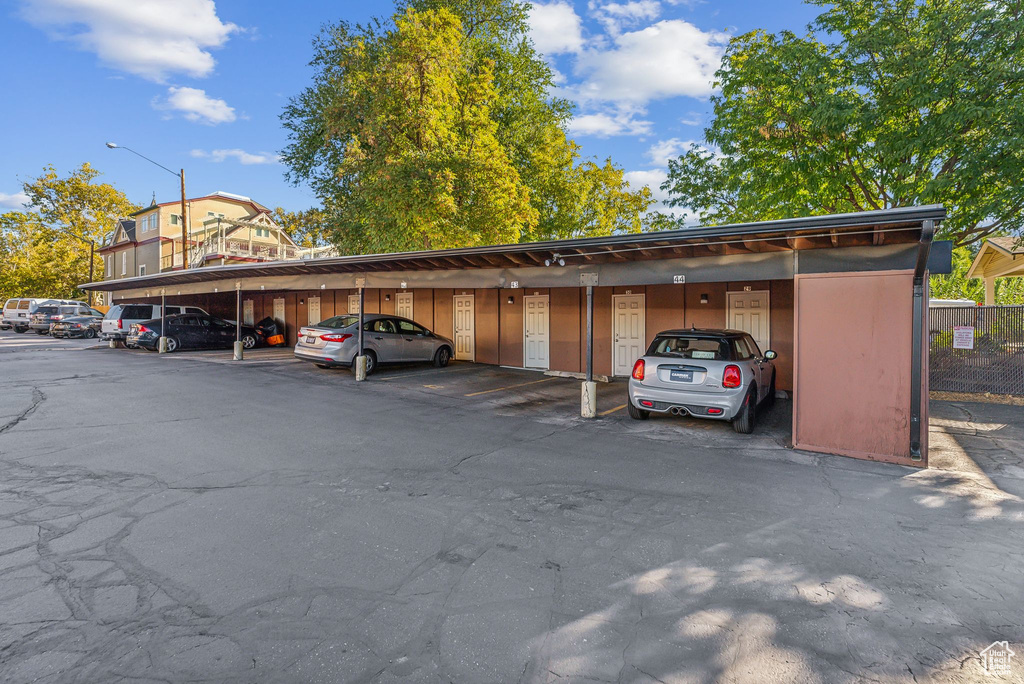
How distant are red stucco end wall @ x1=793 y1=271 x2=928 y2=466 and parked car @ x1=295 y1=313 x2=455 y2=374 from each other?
993 cm

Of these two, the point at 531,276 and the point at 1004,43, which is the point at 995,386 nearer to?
the point at 1004,43

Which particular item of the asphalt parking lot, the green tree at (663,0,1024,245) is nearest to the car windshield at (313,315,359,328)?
the asphalt parking lot

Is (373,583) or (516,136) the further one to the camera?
(516,136)

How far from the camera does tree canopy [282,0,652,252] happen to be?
17.5 metres

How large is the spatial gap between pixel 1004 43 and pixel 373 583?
14649 millimetres

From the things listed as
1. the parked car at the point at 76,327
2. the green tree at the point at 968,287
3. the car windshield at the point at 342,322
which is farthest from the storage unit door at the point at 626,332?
the green tree at the point at 968,287

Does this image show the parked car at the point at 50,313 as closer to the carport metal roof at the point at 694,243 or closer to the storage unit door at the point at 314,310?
the storage unit door at the point at 314,310

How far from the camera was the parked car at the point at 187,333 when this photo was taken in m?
18.4

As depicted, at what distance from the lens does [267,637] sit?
2727 mm

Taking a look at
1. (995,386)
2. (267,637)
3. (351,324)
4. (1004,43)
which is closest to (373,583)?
(267,637)

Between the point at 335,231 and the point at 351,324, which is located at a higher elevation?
the point at 335,231

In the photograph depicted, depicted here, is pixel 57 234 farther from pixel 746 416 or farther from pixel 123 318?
pixel 746 416

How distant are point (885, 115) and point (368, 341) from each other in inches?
524

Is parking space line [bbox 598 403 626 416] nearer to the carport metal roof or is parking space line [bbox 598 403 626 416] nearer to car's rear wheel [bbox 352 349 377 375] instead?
the carport metal roof
